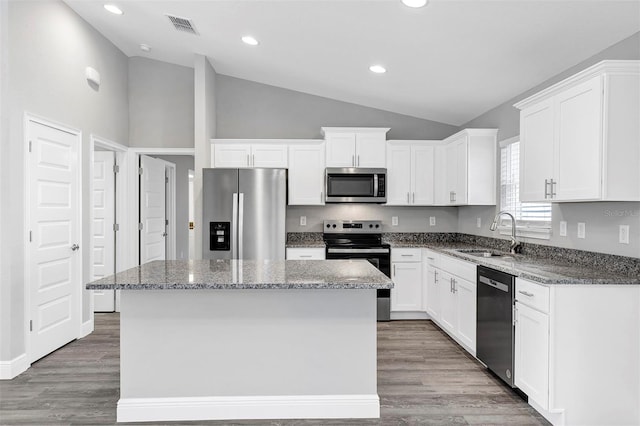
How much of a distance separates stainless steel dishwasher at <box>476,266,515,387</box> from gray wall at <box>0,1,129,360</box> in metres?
3.77

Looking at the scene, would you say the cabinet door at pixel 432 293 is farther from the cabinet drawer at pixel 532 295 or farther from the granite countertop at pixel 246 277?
the granite countertop at pixel 246 277

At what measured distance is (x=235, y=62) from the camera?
468cm

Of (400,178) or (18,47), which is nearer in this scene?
(18,47)

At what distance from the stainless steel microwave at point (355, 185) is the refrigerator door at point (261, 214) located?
627mm

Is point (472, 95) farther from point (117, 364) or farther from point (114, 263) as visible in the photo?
point (114, 263)

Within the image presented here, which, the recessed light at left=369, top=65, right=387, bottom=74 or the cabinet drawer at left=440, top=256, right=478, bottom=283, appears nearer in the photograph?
the cabinet drawer at left=440, top=256, right=478, bottom=283

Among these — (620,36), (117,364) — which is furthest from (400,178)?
(117,364)

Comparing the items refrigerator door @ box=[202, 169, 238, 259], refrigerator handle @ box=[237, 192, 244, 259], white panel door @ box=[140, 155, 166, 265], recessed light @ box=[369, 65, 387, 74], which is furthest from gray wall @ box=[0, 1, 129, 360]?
recessed light @ box=[369, 65, 387, 74]

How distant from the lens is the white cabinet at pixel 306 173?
15.9 ft

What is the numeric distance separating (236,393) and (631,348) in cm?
241

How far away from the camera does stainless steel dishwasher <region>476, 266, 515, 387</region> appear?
275 centimetres

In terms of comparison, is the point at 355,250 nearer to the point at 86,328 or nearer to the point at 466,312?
the point at 466,312

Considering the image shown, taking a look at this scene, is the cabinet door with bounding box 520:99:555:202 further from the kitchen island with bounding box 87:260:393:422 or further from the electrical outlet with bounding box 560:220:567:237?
the kitchen island with bounding box 87:260:393:422

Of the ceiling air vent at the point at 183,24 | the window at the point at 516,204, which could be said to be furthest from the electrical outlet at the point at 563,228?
the ceiling air vent at the point at 183,24
